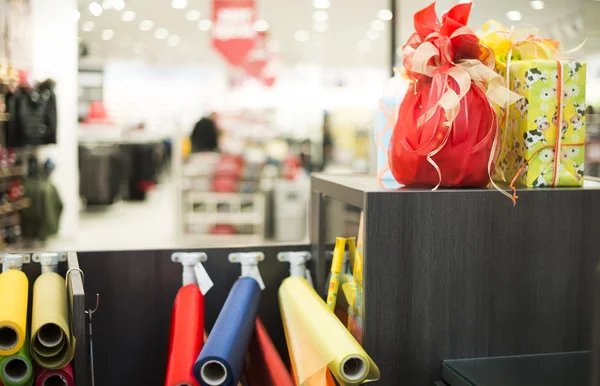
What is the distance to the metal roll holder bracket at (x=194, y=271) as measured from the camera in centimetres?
173

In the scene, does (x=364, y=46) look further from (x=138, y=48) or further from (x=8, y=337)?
(x=8, y=337)

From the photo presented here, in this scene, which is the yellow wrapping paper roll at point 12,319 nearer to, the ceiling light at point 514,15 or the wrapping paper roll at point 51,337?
the wrapping paper roll at point 51,337

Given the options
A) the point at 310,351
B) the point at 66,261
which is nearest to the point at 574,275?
the point at 310,351

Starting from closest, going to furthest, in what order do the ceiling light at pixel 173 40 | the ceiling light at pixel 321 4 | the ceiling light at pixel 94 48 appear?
the ceiling light at pixel 321 4
the ceiling light at pixel 94 48
the ceiling light at pixel 173 40

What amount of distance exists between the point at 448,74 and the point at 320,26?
1365cm

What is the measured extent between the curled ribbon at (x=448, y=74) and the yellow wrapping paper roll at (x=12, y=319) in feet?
2.68

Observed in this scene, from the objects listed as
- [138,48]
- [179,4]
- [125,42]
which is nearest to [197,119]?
[179,4]

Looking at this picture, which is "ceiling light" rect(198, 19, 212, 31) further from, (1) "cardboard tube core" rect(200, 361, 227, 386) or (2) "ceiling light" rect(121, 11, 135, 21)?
(1) "cardboard tube core" rect(200, 361, 227, 386)

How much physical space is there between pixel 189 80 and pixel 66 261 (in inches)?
776

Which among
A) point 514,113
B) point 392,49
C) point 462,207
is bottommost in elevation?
point 462,207

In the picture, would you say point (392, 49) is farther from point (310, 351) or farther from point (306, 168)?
point (306, 168)

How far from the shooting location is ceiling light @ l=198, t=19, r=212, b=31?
13742 millimetres

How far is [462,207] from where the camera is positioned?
142 centimetres

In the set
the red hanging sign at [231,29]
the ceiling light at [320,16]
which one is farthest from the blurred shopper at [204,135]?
the ceiling light at [320,16]
